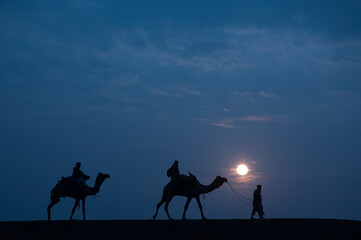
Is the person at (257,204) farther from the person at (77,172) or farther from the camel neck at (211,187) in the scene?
the person at (77,172)

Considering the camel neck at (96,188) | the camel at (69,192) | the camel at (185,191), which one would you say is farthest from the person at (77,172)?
the camel at (185,191)

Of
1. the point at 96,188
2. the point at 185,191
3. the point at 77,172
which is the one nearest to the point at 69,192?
the point at 77,172

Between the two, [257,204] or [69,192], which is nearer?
[69,192]
